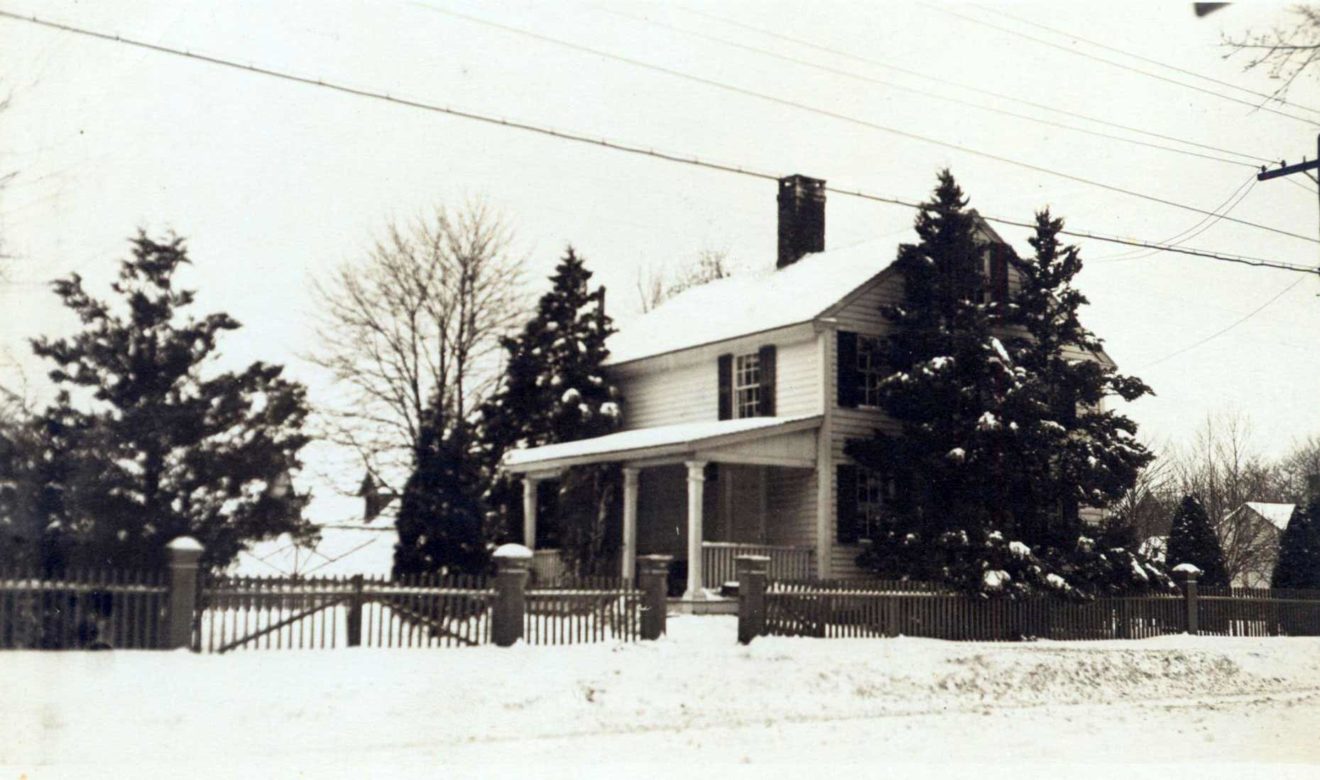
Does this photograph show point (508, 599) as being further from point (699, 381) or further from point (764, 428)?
point (699, 381)

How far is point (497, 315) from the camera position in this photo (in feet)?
110

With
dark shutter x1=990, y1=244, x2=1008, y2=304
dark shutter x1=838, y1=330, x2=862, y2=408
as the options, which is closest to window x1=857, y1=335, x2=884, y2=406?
dark shutter x1=838, y1=330, x2=862, y2=408

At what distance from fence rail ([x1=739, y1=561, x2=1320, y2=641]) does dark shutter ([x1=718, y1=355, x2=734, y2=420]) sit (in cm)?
740

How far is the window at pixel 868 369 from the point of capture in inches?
973

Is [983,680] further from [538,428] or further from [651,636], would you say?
[538,428]

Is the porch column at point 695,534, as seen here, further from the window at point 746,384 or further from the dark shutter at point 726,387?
the dark shutter at point 726,387

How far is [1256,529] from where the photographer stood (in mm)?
39062

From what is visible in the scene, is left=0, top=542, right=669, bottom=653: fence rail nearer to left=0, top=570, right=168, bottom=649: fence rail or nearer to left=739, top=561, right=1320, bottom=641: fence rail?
left=0, top=570, right=168, bottom=649: fence rail

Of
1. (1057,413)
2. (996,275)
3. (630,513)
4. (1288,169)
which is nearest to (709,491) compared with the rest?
(630,513)

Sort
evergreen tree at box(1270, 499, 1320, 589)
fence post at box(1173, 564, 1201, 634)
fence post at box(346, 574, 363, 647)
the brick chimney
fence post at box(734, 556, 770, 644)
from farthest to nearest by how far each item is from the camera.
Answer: the brick chimney → evergreen tree at box(1270, 499, 1320, 589) → fence post at box(1173, 564, 1201, 634) → fence post at box(734, 556, 770, 644) → fence post at box(346, 574, 363, 647)

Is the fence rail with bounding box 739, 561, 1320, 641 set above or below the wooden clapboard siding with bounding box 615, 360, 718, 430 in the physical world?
below

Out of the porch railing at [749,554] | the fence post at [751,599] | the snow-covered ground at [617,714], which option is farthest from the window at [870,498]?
the fence post at [751,599]

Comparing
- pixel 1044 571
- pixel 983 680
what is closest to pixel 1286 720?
pixel 983 680

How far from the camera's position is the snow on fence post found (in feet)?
48.1
